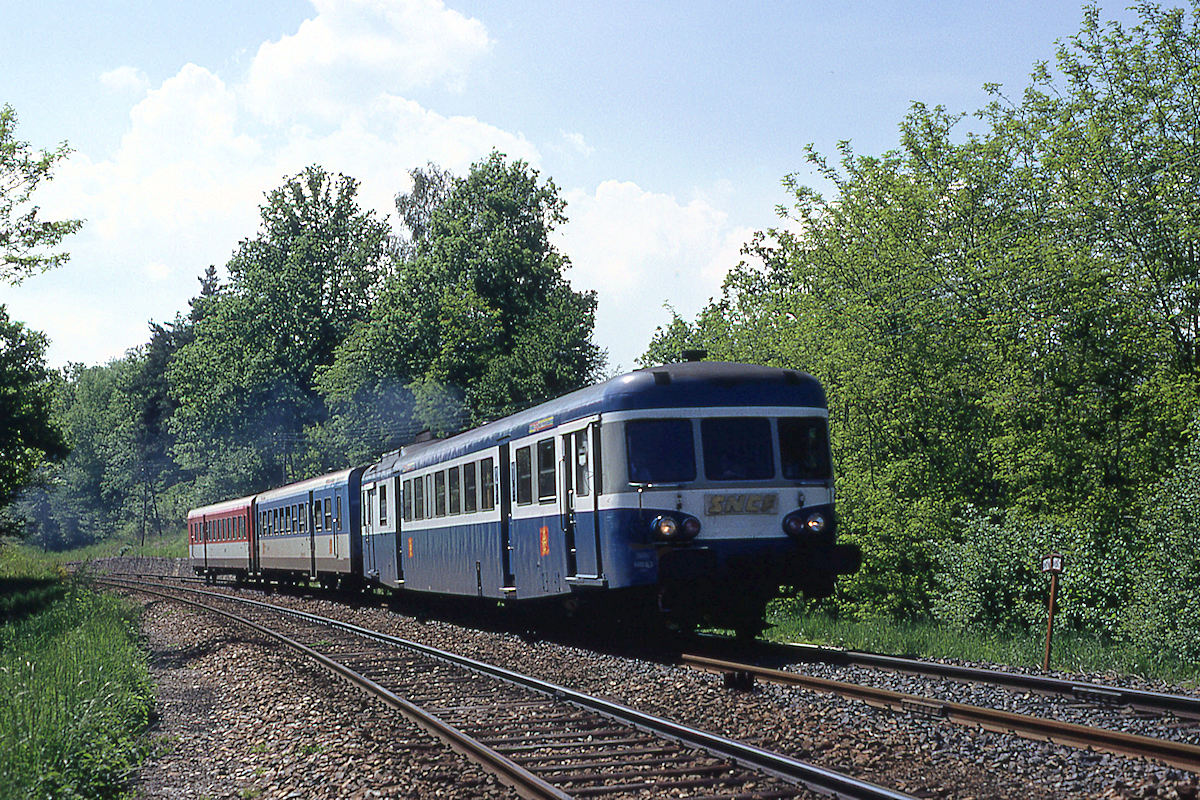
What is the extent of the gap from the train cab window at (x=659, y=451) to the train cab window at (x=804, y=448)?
1.13 meters

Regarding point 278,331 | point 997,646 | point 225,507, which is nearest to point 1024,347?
point 997,646

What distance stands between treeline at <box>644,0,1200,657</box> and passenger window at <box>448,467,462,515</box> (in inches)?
263

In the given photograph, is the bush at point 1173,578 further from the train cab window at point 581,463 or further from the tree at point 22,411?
the tree at point 22,411

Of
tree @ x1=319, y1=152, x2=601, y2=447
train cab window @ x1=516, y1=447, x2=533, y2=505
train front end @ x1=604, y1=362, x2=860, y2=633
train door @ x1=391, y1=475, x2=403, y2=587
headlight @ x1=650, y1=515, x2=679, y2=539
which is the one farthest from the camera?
tree @ x1=319, y1=152, x2=601, y2=447

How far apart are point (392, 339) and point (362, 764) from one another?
43313mm

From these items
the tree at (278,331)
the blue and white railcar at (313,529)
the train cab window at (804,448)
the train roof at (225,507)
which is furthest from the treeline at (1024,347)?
the tree at (278,331)

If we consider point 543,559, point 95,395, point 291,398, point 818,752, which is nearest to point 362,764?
point 818,752

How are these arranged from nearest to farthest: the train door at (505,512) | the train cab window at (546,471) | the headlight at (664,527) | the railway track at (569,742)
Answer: the railway track at (569,742) < the headlight at (664,527) < the train cab window at (546,471) < the train door at (505,512)

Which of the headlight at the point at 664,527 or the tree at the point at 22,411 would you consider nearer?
the headlight at the point at 664,527

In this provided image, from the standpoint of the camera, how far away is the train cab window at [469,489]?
17.5 m

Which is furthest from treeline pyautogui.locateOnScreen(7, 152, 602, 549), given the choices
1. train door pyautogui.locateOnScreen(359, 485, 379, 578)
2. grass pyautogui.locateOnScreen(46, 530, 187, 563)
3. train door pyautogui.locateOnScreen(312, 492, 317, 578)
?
train door pyautogui.locateOnScreen(359, 485, 379, 578)

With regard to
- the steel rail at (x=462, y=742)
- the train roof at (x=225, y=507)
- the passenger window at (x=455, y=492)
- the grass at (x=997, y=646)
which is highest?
the train roof at (x=225, y=507)

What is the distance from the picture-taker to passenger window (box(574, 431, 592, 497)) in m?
13.5

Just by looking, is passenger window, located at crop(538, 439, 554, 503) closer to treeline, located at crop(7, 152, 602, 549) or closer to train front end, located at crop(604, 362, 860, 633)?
train front end, located at crop(604, 362, 860, 633)
